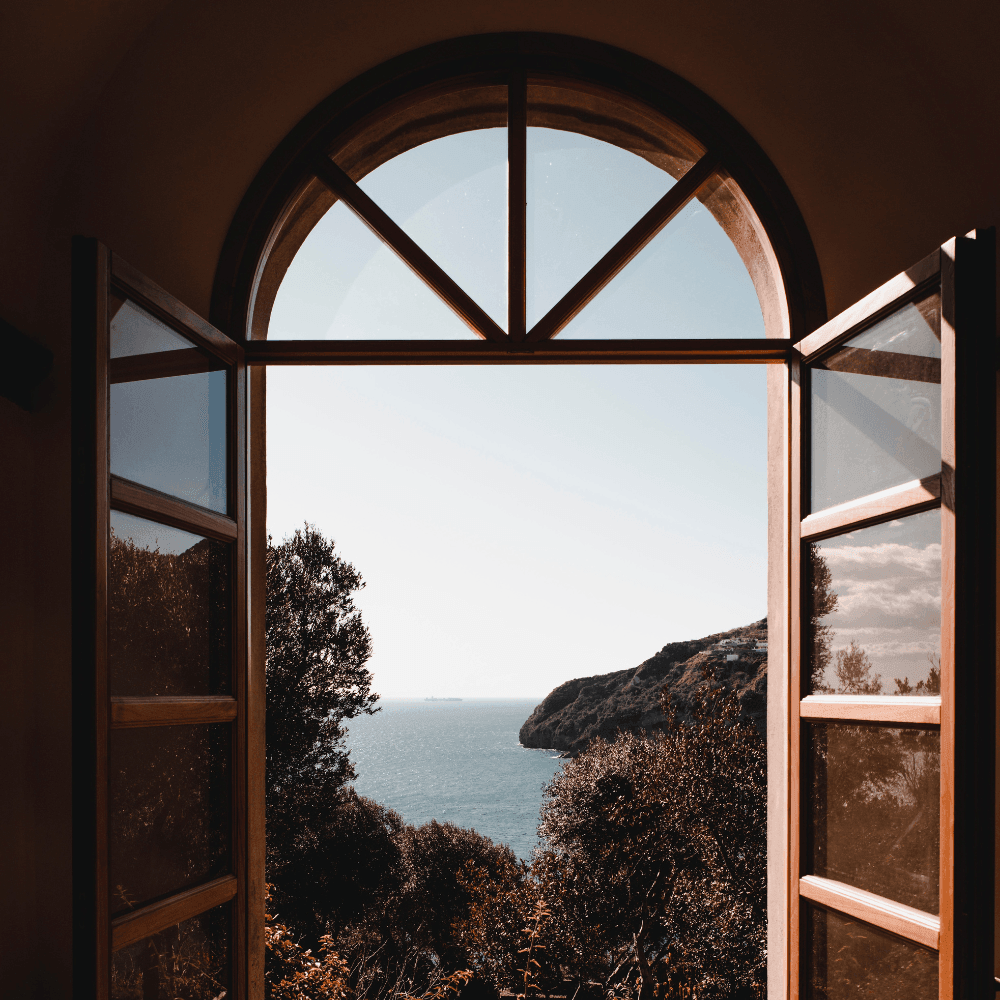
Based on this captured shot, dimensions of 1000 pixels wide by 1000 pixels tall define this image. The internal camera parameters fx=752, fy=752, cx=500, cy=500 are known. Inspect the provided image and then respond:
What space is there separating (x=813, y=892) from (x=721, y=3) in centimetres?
226

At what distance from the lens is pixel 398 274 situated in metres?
2.29

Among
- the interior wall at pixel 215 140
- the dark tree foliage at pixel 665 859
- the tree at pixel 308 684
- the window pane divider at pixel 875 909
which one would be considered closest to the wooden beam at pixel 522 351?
the interior wall at pixel 215 140

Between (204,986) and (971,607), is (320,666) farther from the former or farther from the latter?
(971,607)

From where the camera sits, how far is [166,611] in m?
1.66

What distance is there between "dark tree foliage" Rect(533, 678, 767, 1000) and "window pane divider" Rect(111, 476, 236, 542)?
5.66 metres

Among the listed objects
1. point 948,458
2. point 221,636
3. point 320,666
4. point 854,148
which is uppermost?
point 854,148

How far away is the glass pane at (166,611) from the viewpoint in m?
1.50

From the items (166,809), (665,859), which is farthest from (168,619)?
(665,859)

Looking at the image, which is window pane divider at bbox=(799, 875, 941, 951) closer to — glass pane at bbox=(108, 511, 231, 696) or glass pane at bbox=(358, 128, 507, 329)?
glass pane at bbox=(108, 511, 231, 696)

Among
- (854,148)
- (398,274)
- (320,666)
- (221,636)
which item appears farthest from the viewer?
(320,666)

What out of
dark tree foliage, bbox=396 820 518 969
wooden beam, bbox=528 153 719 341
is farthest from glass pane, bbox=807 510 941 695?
dark tree foliage, bbox=396 820 518 969

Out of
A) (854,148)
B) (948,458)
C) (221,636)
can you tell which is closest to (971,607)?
(948,458)

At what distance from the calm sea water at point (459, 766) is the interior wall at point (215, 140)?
85.4 feet

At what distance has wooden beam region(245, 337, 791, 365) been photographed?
193cm
